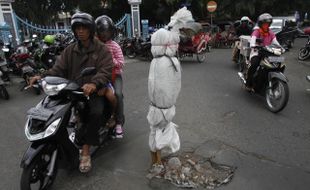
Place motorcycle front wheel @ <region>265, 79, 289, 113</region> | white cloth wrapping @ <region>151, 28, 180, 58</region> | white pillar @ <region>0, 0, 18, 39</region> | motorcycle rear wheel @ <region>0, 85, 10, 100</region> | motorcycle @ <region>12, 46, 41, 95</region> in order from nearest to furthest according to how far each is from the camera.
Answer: white cloth wrapping @ <region>151, 28, 180, 58</region> → motorcycle front wheel @ <region>265, 79, 289, 113</region> → motorcycle rear wheel @ <region>0, 85, 10, 100</region> → motorcycle @ <region>12, 46, 41, 95</region> → white pillar @ <region>0, 0, 18, 39</region>

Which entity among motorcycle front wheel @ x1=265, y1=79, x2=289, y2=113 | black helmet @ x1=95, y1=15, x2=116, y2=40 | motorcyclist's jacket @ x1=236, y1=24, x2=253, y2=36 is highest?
black helmet @ x1=95, y1=15, x2=116, y2=40

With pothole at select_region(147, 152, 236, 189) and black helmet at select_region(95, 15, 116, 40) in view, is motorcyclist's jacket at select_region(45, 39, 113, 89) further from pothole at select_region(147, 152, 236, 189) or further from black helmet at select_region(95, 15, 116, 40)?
pothole at select_region(147, 152, 236, 189)

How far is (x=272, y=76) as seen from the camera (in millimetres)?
5426

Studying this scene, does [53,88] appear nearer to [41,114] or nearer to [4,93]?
[41,114]

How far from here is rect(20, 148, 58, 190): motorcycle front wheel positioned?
280 cm

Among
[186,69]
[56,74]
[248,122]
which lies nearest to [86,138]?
[56,74]

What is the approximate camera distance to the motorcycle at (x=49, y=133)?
2785 millimetres

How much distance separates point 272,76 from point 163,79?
3140mm

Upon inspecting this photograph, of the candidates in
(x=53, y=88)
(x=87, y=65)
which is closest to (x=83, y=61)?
(x=87, y=65)

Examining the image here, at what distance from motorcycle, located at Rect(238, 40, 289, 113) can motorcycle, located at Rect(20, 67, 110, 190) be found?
3594mm

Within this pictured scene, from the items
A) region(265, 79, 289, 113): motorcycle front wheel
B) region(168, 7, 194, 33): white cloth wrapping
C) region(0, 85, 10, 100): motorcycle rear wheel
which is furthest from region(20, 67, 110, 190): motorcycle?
region(0, 85, 10, 100): motorcycle rear wheel

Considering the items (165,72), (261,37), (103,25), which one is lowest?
(165,72)

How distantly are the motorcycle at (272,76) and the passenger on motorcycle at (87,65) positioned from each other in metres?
3.29

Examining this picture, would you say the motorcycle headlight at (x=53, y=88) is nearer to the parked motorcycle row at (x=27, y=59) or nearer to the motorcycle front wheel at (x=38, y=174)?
the motorcycle front wheel at (x=38, y=174)
